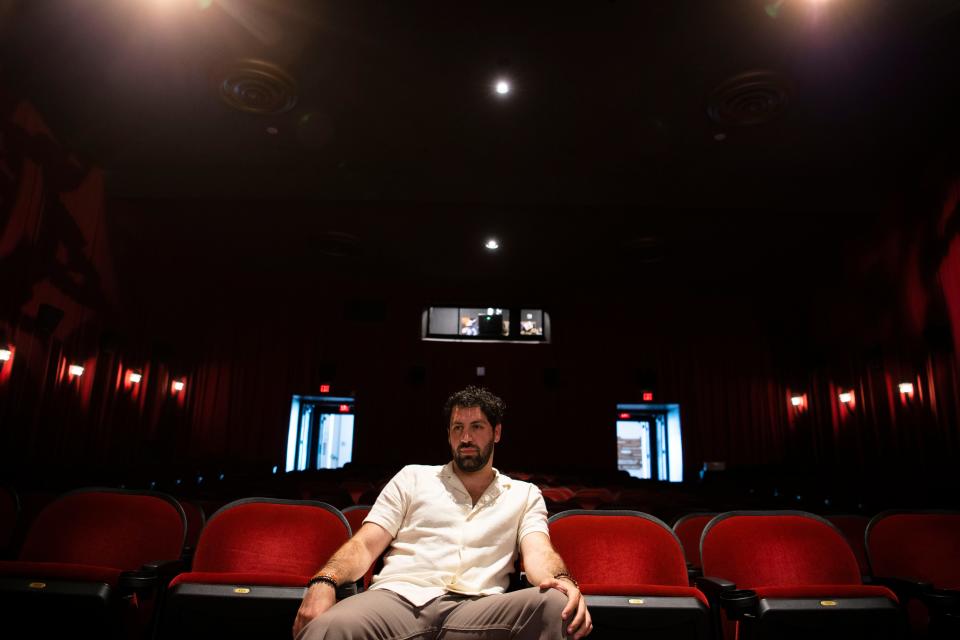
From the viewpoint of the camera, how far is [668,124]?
617 centimetres

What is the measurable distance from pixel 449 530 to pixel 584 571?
0.68 m

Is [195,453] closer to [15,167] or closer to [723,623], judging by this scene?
[15,167]

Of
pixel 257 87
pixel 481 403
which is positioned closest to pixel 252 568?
pixel 481 403

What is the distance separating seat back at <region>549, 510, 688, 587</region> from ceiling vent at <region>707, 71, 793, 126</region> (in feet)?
15.0

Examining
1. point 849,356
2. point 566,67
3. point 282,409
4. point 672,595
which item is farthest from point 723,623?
point 282,409

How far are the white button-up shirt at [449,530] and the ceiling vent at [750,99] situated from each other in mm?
4806

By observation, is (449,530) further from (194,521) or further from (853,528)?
(853,528)

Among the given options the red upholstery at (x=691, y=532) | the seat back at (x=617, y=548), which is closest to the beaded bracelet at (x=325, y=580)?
the seat back at (x=617, y=548)

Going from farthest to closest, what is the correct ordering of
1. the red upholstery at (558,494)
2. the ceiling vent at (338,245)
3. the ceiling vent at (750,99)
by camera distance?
the ceiling vent at (338,245), the red upholstery at (558,494), the ceiling vent at (750,99)

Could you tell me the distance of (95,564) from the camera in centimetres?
252

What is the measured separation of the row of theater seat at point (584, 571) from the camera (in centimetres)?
200

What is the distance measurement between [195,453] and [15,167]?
22.4 ft

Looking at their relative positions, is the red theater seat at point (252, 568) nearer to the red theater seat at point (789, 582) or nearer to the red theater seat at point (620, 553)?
the red theater seat at point (620, 553)

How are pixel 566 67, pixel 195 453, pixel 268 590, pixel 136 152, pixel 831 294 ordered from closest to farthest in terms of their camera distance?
pixel 268 590
pixel 566 67
pixel 136 152
pixel 831 294
pixel 195 453
